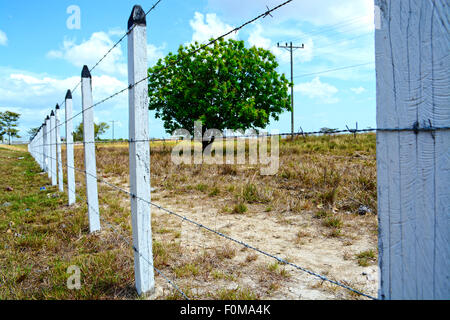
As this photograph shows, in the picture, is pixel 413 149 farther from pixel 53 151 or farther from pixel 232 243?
pixel 53 151

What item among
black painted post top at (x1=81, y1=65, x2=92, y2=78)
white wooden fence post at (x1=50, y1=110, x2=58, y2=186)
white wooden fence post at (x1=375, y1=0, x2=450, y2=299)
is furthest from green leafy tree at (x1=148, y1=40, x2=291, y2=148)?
white wooden fence post at (x1=375, y1=0, x2=450, y2=299)

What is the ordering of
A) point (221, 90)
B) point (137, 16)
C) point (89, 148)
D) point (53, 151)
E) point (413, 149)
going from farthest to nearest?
point (221, 90), point (53, 151), point (89, 148), point (137, 16), point (413, 149)

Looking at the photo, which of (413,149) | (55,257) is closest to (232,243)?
(55,257)

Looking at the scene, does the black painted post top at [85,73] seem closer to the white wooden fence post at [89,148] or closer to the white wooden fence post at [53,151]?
the white wooden fence post at [89,148]

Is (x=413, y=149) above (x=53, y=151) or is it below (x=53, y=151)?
below

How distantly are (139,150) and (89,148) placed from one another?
2.51 metres

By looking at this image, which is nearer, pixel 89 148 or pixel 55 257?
pixel 55 257

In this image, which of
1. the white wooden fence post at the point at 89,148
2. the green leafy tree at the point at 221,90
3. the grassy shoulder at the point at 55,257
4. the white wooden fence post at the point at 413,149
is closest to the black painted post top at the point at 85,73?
the white wooden fence post at the point at 89,148

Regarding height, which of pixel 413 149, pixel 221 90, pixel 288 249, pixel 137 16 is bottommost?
pixel 288 249

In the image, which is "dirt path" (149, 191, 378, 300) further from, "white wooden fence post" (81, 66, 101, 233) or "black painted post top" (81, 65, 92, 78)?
"black painted post top" (81, 65, 92, 78)

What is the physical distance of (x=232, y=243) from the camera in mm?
4078

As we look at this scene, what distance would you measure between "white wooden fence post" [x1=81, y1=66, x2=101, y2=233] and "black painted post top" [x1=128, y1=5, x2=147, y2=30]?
101 inches

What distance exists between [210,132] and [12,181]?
47.6 feet

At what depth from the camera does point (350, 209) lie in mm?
5617
